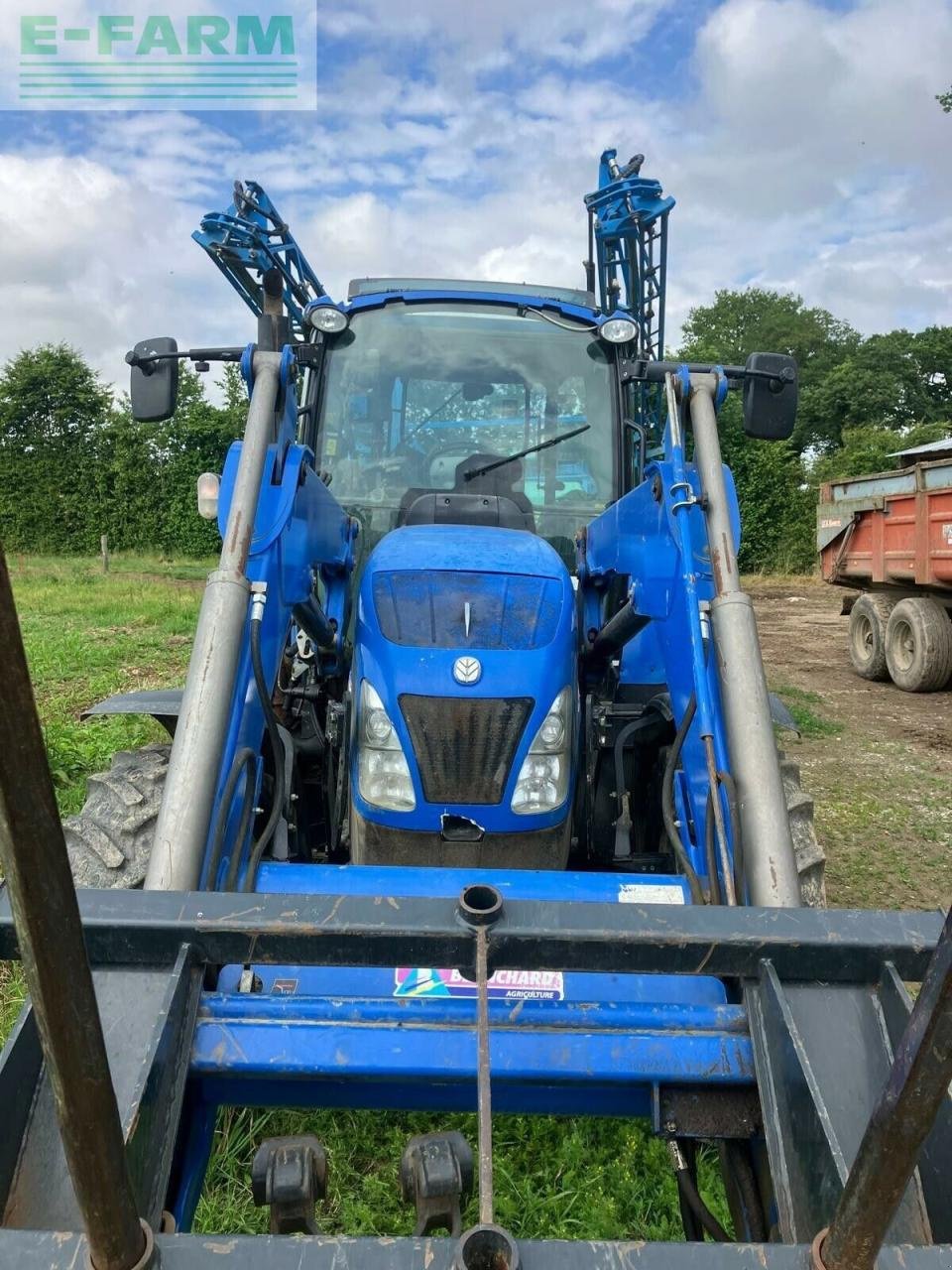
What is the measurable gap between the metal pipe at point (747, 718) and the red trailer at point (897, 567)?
6535 mm

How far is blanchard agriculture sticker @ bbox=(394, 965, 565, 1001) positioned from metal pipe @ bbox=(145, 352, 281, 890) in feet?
1.55

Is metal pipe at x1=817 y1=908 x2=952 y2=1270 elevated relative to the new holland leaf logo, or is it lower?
lower

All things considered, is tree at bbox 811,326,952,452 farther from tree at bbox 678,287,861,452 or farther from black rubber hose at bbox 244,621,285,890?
black rubber hose at bbox 244,621,285,890

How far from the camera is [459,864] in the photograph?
230 centimetres

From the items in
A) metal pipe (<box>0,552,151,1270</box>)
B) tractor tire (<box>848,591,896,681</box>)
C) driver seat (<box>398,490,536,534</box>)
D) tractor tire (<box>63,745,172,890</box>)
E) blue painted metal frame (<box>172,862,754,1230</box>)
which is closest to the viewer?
metal pipe (<box>0,552,151,1270</box>)

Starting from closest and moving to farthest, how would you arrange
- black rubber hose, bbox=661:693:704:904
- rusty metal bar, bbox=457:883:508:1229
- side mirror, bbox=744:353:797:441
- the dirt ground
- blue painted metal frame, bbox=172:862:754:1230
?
rusty metal bar, bbox=457:883:508:1229
blue painted metal frame, bbox=172:862:754:1230
black rubber hose, bbox=661:693:704:904
side mirror, bbox=744:353:797:441
the dirt ground

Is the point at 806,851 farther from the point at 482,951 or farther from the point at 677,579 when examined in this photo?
the point at 482,951

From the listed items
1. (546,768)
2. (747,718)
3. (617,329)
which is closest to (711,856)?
(747,718)

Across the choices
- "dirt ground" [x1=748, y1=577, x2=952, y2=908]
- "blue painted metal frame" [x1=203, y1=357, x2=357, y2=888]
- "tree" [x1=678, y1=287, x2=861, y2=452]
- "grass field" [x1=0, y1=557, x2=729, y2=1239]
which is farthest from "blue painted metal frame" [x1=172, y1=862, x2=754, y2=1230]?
"tree" [x1=678, y1=287, x2=861, y2=452]

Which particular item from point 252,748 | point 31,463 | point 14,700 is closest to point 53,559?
point 31,463

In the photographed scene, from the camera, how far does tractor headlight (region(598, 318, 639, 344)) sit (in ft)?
10.5

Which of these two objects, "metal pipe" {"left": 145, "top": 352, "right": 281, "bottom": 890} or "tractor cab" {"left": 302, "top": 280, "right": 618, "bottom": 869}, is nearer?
"metal pipe" {"left": 145, "top": 352, "right": 281, "bottom": 890}

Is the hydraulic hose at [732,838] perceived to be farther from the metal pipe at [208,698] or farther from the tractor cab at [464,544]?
the metal pipe at [208,698]

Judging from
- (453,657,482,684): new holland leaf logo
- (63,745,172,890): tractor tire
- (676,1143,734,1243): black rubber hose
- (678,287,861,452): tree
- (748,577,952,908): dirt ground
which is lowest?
(748,577,952,908): dirt ground
